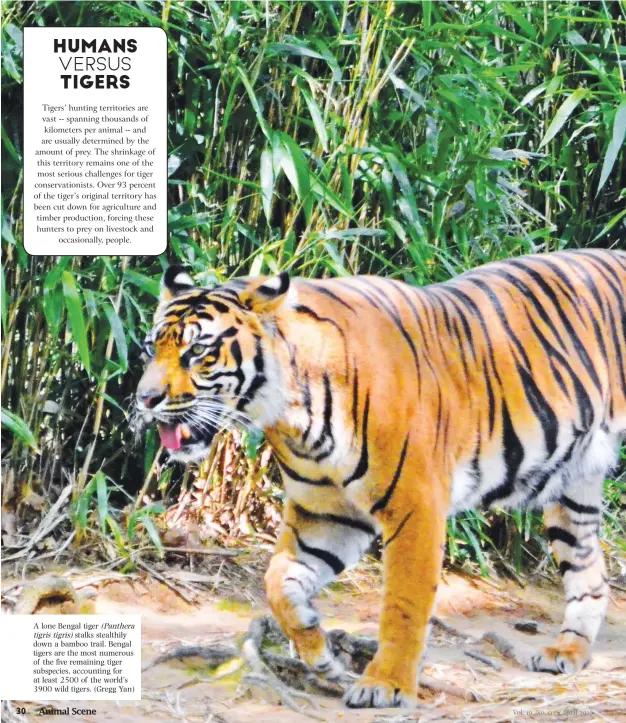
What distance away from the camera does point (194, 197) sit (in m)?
3.42

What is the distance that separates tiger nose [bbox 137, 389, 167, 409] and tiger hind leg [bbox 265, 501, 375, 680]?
440mm

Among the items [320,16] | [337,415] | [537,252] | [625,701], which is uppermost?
[320,16]

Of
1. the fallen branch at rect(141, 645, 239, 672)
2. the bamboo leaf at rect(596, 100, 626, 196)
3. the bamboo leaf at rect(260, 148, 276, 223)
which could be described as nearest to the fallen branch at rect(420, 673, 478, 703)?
the fallen branch at rect(141, 645, 239, 672)

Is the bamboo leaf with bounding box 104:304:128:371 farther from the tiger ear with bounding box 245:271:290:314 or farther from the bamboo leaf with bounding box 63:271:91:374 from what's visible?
the tiger ear with bounding box 245:271:290:314

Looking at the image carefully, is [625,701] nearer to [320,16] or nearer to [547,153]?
[547,153]

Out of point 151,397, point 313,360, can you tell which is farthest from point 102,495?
point 313,360

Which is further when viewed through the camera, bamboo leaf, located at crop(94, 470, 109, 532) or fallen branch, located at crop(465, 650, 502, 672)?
bamboo leaf, located at crop(94, 470, 109, 532)

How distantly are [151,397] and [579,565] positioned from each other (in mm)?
1249

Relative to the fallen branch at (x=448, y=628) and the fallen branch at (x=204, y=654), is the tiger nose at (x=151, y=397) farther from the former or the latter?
the fallen branch at (x=448, y=628)

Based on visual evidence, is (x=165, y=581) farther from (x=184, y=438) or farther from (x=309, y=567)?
(x=184, y=438)

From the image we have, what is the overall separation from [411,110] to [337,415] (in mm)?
954

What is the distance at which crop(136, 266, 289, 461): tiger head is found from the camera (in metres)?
2.97

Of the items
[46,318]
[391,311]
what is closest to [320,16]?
[391,311]

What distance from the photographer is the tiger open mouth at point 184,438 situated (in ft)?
9.78
